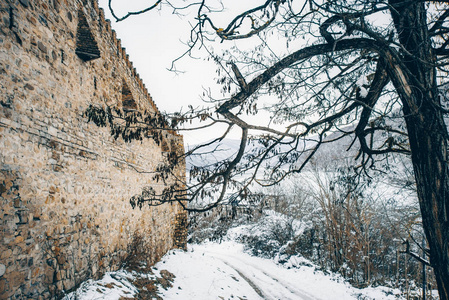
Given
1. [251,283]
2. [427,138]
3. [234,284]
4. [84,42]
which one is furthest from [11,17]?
[251,283]

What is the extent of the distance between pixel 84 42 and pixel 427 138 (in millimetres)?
6149

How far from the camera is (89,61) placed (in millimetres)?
5352

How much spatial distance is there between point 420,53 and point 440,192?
159 cm

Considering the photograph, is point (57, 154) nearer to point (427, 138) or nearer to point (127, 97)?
point (127, 97)

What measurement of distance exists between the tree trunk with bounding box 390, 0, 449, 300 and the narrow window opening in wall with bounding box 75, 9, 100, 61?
5.23m

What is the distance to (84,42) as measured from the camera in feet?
16.6

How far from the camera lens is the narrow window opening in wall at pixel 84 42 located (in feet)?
16.3

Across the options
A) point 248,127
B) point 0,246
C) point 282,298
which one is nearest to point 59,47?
point 0,246

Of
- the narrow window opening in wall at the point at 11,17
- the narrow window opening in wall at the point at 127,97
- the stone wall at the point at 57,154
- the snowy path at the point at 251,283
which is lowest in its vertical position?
the snowy path at the point at 251,283

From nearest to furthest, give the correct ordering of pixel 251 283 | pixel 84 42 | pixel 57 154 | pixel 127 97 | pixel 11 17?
pixel 11 17 → pixel 57 154 → pixel 84 42 → pixel 127 97 → pixel 251 283

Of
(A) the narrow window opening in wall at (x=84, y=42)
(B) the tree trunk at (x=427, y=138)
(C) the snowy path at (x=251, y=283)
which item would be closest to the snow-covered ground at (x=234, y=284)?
(C) the snowy path at (x=251, y=283)

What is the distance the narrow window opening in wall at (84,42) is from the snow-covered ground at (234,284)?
15.0 ft

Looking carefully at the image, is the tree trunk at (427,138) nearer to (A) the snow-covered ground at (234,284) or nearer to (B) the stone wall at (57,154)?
Result: (B) the stone wall at (57,154)

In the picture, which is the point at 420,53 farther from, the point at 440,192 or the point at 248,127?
the point at 248,127
